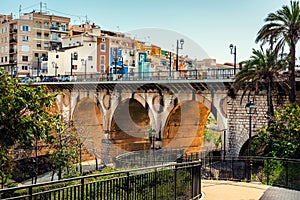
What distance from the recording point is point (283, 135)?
18297 millimetres

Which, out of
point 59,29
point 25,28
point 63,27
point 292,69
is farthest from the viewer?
point 63,27

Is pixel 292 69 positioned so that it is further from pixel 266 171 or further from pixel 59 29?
pixel 59 29

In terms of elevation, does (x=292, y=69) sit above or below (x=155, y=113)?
above

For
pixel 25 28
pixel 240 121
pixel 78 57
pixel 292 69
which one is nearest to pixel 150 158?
pixel 240 121

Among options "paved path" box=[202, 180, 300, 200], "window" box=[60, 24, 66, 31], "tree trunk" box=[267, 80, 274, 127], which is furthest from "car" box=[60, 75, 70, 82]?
"paved path" box=[202, 180, 300, 200]

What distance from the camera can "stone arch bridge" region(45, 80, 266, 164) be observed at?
24.1 m

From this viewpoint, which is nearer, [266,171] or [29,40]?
[266,171]

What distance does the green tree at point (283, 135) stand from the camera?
Result: 17828 millimetres

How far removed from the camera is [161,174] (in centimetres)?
917

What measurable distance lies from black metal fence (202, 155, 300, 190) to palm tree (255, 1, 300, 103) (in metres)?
4.75

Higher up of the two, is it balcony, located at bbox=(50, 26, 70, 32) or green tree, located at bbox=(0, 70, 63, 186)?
balcony, located at bbox=(50, 26, 70, 32)

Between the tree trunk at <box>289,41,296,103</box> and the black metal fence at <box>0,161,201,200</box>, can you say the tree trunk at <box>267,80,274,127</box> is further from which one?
the black metal fence at <box>0,161,201,200</box>

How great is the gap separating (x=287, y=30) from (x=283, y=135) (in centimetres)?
493

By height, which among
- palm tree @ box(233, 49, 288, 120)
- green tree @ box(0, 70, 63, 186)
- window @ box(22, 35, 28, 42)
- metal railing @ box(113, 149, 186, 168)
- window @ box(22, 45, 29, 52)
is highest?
Answer: window @ box(22, 35, 28, 42)
